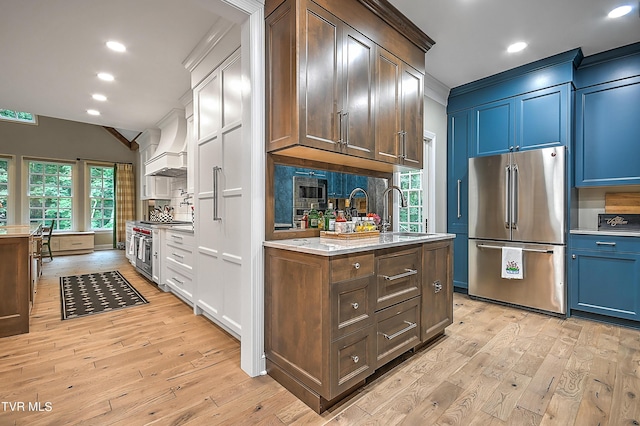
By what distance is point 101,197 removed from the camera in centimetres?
803

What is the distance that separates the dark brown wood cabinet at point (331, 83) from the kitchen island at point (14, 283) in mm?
2473

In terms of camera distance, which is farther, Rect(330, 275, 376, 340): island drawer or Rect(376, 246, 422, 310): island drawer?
Rect(376, 246, 422, 310): island drawer

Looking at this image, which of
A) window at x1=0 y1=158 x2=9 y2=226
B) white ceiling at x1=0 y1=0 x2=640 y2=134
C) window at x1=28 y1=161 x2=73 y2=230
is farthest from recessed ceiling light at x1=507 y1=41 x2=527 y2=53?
window at x1=0 y1=158 x2=9 y2=226

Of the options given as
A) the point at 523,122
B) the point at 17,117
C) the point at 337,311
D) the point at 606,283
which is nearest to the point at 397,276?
the point at 337,311

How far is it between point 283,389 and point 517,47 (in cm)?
371

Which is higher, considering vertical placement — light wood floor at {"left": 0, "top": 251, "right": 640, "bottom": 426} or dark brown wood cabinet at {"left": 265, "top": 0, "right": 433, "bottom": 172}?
dark brown wood cabinet at {"left": 265, "top": 0, "right": 433, "bottom": 172}

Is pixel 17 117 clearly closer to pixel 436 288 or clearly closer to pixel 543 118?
pixel 436 288

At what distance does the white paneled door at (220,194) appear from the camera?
2.36m

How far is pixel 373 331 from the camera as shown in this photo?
184 centimetres

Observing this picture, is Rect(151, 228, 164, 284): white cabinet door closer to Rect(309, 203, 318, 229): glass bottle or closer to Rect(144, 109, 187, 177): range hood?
Rect(144, 109, 187, 177): range hood

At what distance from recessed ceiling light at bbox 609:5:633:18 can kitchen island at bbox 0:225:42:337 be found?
5308 mm

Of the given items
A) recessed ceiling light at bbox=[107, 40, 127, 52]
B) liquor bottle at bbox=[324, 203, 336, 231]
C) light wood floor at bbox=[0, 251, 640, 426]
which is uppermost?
recessed ceiling light at bbox=[107, 40, 127, 52]

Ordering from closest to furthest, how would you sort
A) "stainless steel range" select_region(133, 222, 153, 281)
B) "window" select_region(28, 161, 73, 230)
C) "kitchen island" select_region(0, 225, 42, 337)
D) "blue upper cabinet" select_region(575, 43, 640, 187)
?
1. "kitchen island" select_region(0, 225, 42, 337)
2. "blue upper cabinet" select_region(575, 43, 640, 187)
3. "stainless steel range" select_region(133, 222, 153, 281)
4. "window" select_region(28, 161, 73, 230)

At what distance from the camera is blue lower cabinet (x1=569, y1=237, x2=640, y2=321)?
2814mm
